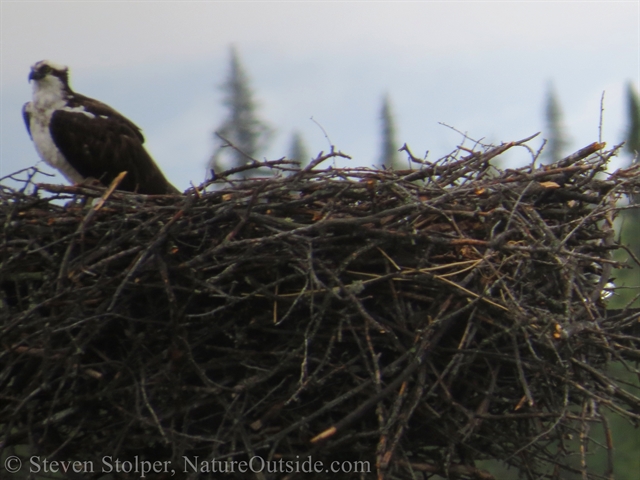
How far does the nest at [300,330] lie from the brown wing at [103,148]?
0.94 meters

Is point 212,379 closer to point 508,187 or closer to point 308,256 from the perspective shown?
point 308,256

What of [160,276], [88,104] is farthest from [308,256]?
[88,104]

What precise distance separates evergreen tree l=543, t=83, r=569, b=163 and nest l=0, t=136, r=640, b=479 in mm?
39494

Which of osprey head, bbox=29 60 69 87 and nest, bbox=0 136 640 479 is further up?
osprey head, bbox=29 60 69 87

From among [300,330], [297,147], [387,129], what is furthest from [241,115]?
[300,330]

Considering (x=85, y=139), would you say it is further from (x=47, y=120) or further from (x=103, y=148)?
(x=47, y=120)

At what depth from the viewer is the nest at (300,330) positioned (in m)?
2.85

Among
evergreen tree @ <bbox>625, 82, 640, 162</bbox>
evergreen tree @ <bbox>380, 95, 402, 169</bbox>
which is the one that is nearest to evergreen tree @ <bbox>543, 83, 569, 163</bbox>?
evergreen tree @ <bbox>380, 95, 402, 169</bbox>

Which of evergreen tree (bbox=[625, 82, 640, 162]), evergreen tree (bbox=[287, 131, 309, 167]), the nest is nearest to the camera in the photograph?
the nest

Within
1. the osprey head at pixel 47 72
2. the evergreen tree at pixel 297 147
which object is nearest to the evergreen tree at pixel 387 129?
the evergreen tree at pixel 297 147

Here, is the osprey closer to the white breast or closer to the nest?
the white breast

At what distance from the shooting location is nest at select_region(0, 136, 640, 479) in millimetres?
2850

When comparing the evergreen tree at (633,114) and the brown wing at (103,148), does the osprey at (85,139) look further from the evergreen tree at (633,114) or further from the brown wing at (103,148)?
the evergreen tree at (633,114)

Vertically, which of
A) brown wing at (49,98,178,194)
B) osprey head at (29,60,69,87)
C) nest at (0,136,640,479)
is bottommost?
nest at (0,136,640,479)
